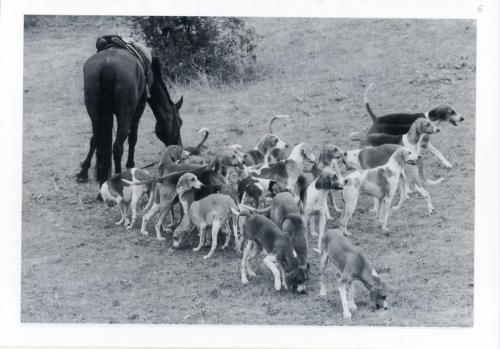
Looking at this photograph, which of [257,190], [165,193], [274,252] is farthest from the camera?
[165,193]

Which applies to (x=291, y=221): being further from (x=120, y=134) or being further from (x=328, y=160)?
(x=120, y=134)

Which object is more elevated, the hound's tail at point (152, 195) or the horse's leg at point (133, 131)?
the horse's leg at point (133, 131)

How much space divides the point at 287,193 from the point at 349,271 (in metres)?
1.82

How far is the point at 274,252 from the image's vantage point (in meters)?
11.1

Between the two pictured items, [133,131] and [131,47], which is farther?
[133,131]

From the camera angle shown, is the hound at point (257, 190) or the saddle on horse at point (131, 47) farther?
the saddle on horse at point (131, 47)

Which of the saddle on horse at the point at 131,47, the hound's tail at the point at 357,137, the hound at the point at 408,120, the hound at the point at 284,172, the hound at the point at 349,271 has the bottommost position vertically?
Answer: the hound at the point at 349,271

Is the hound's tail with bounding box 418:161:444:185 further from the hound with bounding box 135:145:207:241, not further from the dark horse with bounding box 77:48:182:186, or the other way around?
the dark horse with bounding box 77:48:182:186

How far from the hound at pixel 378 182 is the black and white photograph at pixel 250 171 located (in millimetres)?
21

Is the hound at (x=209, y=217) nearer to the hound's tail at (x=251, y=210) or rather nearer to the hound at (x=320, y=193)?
the hound's tail at (x=251, y=210)

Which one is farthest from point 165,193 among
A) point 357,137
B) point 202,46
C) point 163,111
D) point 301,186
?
point 202,46

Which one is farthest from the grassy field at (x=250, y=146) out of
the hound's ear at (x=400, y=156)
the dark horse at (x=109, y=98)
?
the hound's ear at (x=400, y=156)

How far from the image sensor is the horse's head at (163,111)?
14.6 meters

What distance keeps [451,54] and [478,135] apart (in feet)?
6.46
